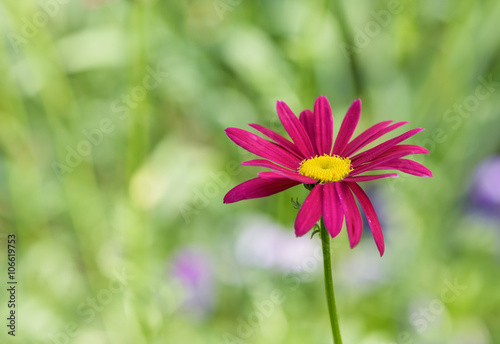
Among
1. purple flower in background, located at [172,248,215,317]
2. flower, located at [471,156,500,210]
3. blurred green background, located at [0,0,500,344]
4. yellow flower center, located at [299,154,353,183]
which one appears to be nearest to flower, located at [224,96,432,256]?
yellow flower center, located at [299,154,353,183]

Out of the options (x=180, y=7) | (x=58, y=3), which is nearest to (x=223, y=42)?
(x=180, y=7)

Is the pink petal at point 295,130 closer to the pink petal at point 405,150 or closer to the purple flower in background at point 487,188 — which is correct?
the pink petal at point 405,150

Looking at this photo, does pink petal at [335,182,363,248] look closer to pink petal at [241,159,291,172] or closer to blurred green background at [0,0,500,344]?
pink petal at [241,159,291,172]

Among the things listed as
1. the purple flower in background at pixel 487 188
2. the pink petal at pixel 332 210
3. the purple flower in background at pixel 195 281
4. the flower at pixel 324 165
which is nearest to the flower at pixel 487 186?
the purple flower in background at pixel 487 188

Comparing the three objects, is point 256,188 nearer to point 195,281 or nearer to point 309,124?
point 309,124

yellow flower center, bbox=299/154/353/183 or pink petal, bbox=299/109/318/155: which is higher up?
pink petal, bbox=299/109/318/155

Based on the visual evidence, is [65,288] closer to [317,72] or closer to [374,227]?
[317,72]
